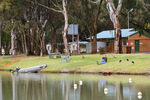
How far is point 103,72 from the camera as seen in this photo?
33688 millimetres

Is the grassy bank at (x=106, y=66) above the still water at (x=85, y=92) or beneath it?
above

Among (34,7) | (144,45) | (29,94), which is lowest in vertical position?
(29,94)

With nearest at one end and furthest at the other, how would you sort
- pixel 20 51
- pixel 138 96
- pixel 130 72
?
pixel 138 96, pixel 130 72, pixel 20 51

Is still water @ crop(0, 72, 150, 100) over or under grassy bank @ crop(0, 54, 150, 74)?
under

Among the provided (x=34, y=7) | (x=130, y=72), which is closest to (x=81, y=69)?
(x=130, y=72)

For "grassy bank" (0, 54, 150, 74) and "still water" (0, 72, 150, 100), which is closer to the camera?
"still water" (0, 72, 150, 100)

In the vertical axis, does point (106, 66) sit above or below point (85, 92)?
above

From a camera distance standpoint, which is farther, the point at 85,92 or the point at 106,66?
the point at 106,66

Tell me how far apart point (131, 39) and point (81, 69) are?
29.7 metres

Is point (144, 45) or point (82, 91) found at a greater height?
point (144, 45)

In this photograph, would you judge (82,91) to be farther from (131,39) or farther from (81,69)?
(131,39)

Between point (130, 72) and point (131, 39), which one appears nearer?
point (130, 72)

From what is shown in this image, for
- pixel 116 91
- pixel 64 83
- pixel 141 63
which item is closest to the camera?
pixel 116 91

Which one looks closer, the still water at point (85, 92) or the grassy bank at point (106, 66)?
the still water at point (85, 92)
